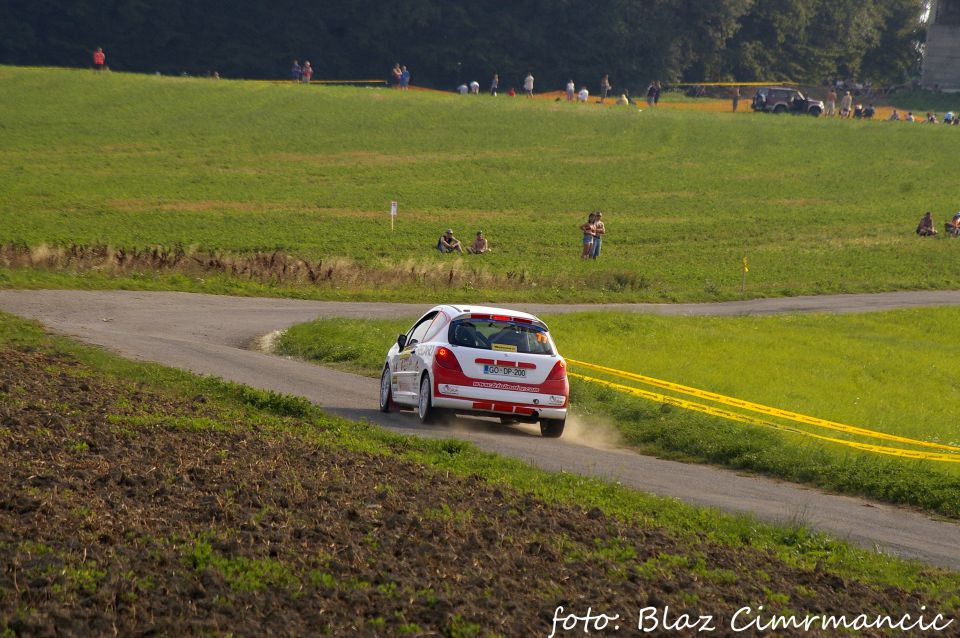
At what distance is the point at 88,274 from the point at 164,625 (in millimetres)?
27665

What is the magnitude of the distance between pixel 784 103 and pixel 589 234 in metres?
51.2

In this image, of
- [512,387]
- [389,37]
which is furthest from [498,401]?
[389,37]

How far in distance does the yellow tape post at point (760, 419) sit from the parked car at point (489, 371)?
2755 millimetres

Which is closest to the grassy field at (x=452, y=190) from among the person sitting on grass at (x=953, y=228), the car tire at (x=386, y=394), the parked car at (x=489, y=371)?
the person sitting on grass at (x=953, y=228)

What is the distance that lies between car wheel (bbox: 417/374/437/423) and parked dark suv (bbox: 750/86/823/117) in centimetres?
7752

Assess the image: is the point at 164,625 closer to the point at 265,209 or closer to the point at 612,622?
the point at 612,622

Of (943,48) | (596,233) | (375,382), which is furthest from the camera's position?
(943,48)

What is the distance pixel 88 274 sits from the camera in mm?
33906

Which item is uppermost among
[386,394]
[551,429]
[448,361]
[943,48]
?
[943,48]

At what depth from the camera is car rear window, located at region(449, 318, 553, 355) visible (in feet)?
56.0

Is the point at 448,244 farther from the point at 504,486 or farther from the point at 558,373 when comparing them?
the point at 504,486

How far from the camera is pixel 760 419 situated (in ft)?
62.2

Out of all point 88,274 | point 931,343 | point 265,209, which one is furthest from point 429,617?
point 265,209

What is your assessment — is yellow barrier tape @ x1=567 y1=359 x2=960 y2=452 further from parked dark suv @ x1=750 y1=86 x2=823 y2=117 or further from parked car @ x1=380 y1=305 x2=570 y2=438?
parked dark suv @ x1=750 y1=86 x2=823 y2=117
